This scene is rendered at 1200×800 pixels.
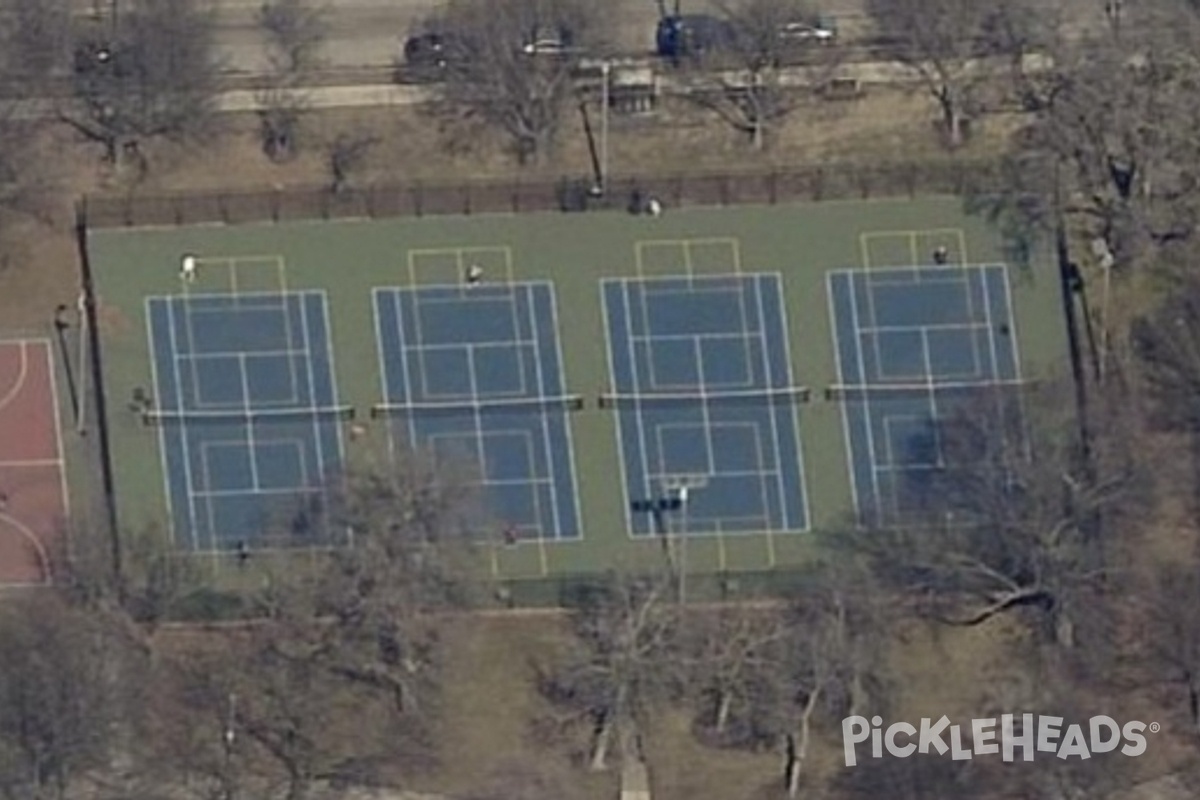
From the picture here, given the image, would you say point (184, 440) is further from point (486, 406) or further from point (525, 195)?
point (525, 195)

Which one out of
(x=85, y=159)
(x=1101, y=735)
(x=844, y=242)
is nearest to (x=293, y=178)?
(x=85, y=159)

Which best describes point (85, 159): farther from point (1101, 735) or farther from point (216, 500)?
point (1101, 735)

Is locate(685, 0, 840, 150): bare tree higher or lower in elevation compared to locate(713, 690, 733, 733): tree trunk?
higher

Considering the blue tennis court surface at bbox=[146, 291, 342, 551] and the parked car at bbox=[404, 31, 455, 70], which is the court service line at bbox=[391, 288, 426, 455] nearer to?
the blue tennis court surface at bbox=[146, 291, 342, 551]

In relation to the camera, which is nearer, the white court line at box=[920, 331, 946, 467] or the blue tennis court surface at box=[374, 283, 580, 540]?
the blue tennis court surface at box=[374, 283, 580, 540]

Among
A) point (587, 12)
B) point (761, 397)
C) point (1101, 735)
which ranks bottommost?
point (1101, 735)

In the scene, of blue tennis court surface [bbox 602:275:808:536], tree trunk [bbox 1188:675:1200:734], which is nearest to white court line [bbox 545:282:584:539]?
blue tennis court surface [bbox 602:275:808:536]
